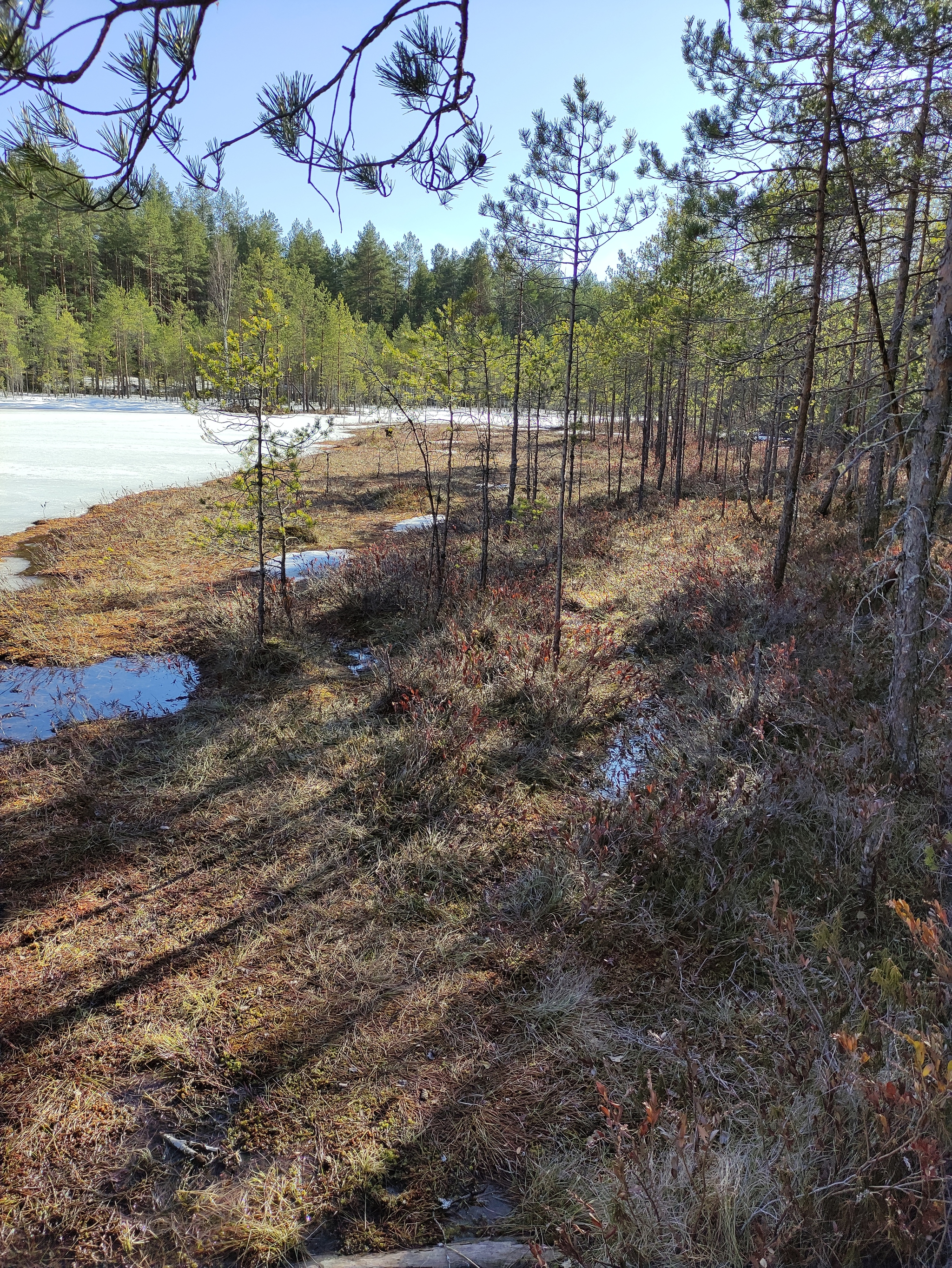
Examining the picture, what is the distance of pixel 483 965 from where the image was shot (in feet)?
11.5

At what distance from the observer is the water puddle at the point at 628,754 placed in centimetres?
506

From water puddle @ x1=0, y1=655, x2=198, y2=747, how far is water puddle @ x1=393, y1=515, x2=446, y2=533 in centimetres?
823

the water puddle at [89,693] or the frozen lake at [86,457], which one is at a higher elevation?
the frozen lake at [86,457]

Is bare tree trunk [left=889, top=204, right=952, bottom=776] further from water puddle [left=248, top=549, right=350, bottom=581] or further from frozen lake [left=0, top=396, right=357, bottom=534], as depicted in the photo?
water puddle [left=248, top=549, right=350, bottom=581]

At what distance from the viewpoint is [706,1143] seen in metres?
1.92

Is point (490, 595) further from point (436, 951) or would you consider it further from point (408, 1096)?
point (408, 1096)

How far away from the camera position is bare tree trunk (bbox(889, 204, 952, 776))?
4031 mm

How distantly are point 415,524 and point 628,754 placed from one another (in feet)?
38.8

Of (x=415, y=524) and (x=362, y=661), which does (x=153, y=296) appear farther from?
(x=362, y=661)

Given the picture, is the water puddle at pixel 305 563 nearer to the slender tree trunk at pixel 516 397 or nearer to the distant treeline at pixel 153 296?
the slender tree trunk at pixel 516 397

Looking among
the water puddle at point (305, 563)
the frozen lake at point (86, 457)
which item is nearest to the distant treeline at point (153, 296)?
the frozen lake at point (86, 457)

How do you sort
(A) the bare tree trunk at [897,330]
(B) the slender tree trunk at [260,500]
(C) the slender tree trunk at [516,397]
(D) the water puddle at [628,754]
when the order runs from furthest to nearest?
(C) the slender tree trunk at [516,397] < (B) the slender tree trunk at [260,500] < (A) the bare tree trunk at [897,330] < (D) the water puddle at [628,754]

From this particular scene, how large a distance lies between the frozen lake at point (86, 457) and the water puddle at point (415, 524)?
9.63ft

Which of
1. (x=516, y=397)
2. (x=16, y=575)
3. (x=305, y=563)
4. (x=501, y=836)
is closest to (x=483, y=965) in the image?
(x=501, y=836)
